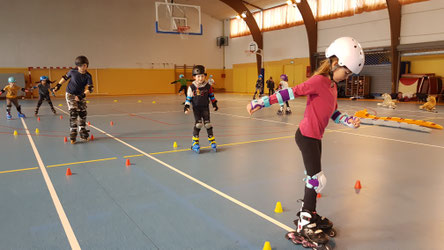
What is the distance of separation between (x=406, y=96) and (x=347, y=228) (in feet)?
62.1

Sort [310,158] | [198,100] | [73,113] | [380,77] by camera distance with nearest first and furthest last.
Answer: [310,158], [198,100], [73,113], [380,77]

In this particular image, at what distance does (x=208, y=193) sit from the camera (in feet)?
13.5

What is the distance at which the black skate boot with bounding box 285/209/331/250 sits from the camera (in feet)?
9.20

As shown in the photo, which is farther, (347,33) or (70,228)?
(347,33)

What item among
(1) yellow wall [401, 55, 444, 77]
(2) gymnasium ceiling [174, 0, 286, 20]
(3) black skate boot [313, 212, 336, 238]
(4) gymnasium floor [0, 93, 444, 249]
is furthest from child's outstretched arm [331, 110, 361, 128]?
(2) gymnasium ceiling [174, 0, 286, 20]

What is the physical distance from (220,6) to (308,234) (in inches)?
1143

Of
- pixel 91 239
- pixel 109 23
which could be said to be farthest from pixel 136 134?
pixel 109 23

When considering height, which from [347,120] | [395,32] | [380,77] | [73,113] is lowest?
[73,113]

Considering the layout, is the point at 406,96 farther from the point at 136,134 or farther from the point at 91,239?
the point at 91,239

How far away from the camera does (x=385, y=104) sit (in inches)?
600

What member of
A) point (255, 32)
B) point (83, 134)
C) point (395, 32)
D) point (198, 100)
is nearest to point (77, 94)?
point (83, 134)

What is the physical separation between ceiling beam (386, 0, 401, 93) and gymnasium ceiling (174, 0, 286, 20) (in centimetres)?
936

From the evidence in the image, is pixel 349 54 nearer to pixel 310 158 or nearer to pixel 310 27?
pixel 310 158

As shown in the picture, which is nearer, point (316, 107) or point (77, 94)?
point (316, 107)
